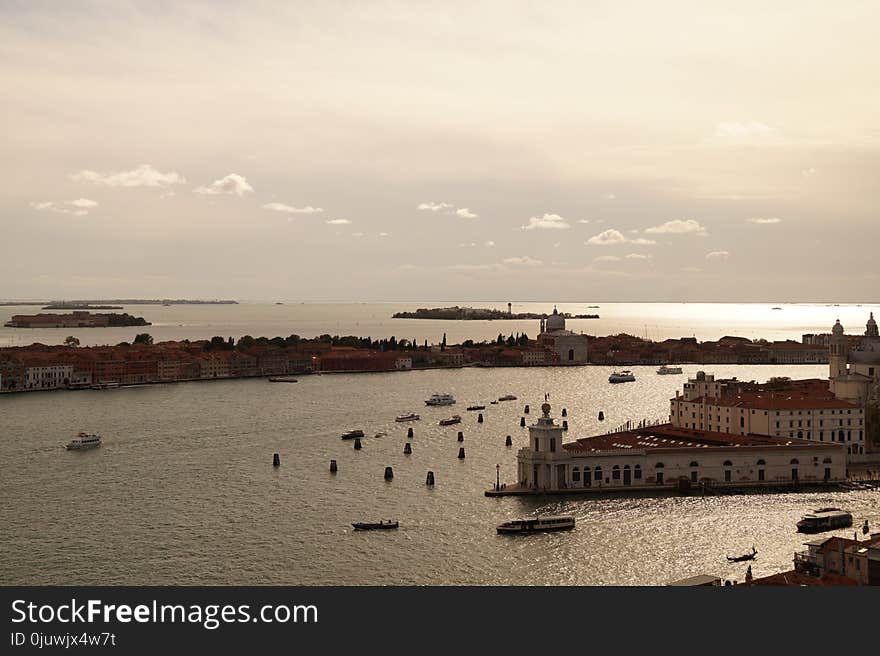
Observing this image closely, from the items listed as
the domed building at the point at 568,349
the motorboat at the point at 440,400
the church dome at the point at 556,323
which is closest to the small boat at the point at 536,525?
the motorboat at the point at 440,400

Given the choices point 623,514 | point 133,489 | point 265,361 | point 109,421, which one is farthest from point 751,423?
point 265,361

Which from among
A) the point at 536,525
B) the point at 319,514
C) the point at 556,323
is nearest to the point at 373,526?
the point at 319,514

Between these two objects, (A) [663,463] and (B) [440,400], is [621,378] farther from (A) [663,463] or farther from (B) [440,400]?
(A) [663,463]

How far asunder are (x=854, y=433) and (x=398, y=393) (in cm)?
3093

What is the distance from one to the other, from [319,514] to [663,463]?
372 inches

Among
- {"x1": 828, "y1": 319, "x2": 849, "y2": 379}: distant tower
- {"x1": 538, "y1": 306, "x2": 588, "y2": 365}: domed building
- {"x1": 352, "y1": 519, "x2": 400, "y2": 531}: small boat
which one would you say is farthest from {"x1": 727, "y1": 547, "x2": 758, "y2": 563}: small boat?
{"x1": 538, "y1": 306, "x2": 588, "y2": 365}: domed building

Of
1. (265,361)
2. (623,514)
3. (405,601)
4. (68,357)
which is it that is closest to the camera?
(405,601)

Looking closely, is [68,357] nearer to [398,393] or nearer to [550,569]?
[398,393]

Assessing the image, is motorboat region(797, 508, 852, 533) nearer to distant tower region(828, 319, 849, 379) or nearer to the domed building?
distant tower region(828, 319, 849, 379)

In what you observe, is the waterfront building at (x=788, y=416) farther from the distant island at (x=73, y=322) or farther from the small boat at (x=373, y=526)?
the distant island at (x=73, y=322)

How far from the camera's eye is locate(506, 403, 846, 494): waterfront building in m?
28.1

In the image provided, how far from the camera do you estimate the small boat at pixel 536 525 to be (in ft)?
75.3

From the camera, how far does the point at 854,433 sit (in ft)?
113

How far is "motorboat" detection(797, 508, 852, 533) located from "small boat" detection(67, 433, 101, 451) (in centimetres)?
2352
